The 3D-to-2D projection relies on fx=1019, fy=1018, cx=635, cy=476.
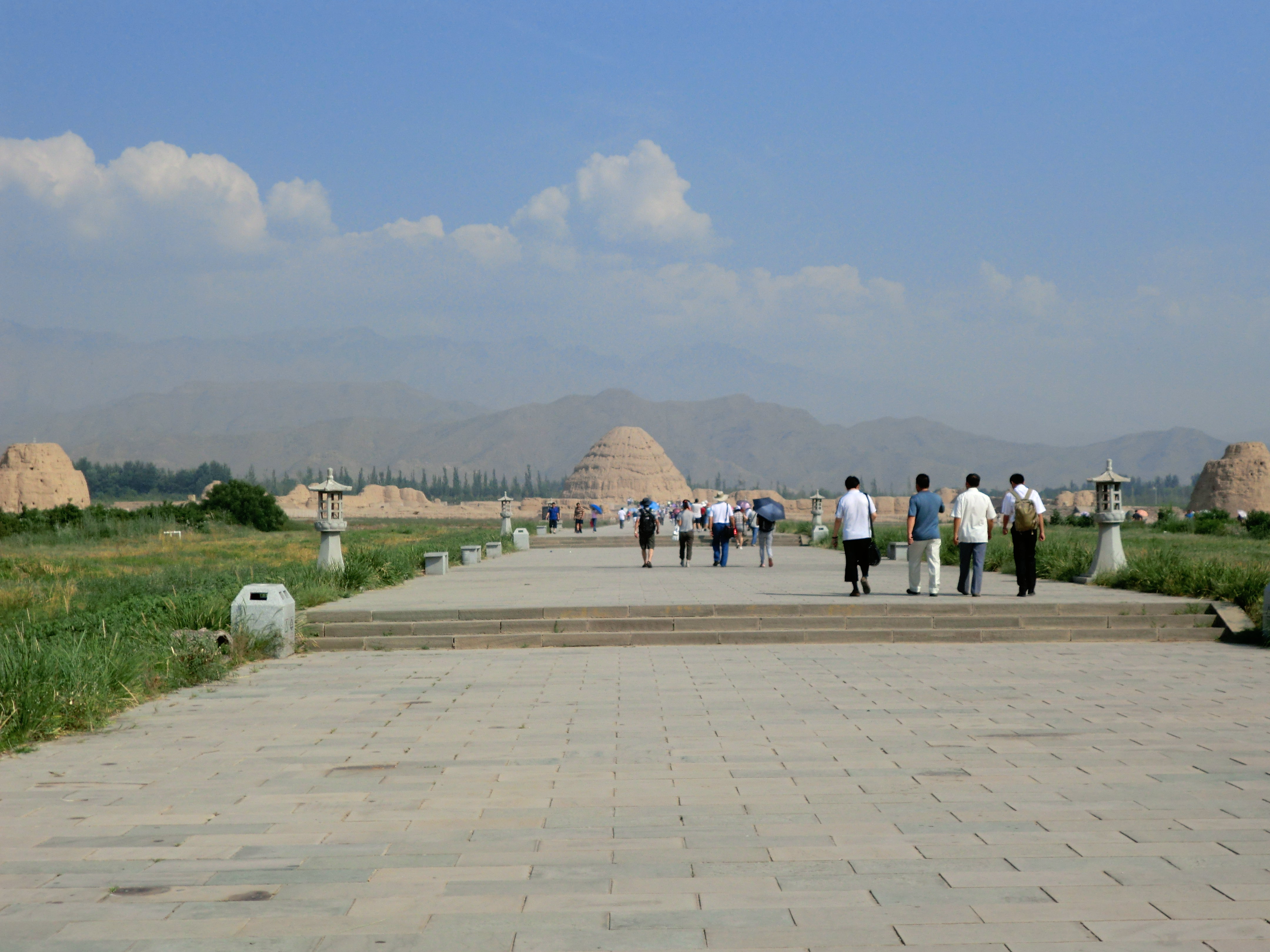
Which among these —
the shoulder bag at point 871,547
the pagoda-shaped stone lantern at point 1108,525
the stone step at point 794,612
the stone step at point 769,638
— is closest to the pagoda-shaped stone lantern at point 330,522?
the stone step at point 794,612

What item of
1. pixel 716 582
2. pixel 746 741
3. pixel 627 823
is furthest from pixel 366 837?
pixel 716 582

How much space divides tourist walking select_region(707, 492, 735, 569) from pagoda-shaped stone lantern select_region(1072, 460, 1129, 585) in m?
7.54

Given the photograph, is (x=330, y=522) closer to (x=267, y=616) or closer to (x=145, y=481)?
(x=267, y=616)

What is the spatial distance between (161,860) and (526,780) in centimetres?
175

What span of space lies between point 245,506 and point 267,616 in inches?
1735

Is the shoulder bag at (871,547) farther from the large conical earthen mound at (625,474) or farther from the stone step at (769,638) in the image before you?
the large conical earthen mound at (625,474)

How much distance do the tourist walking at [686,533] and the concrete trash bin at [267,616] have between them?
438 inches

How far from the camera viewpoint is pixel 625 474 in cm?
10800

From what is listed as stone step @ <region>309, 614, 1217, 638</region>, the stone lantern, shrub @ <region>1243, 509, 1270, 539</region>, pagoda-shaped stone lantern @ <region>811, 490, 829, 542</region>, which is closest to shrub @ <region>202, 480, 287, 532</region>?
the stone lantern

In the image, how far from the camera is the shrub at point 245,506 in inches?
1964

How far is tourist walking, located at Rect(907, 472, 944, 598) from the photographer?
41.0 ft

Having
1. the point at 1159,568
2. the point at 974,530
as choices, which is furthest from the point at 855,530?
the point at 1159,568

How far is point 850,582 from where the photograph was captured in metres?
15.0

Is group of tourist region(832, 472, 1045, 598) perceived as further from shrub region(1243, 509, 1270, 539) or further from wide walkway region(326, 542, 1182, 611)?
shrub region(1243, 509, 1270, 539)
